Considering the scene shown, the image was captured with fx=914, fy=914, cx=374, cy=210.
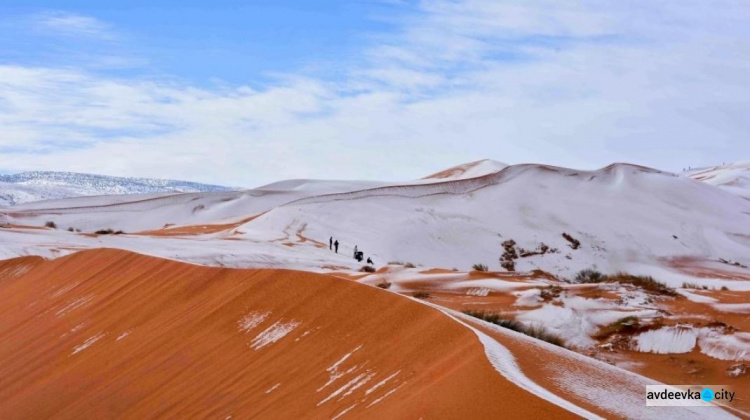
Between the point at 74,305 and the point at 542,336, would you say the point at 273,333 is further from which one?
the point at 74,305

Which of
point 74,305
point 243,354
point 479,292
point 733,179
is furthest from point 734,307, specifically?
point 733,179

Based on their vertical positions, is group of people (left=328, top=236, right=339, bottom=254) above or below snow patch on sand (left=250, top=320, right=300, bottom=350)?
below

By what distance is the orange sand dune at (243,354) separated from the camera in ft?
19.4

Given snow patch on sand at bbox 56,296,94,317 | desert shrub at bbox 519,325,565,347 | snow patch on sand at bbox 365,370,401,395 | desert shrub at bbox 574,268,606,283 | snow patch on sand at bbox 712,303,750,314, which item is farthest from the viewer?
desert shrub at bbox 574,268,606,283

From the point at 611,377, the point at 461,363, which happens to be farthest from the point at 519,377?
the point at 611,377

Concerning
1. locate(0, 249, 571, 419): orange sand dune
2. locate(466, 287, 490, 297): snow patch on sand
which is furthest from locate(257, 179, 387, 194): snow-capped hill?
locate(0, 249, 571, 419): orange sand dune

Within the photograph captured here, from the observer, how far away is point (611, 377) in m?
6.74

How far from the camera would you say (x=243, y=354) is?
328 inches

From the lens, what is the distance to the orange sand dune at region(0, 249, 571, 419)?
5922 mm

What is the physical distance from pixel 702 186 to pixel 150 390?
154 ft

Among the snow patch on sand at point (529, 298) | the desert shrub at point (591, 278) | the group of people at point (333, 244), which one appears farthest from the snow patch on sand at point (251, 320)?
the group of people at point (333, 244)

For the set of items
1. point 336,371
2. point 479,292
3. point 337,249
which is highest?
point 336,371

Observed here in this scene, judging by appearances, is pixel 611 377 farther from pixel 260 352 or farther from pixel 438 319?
pixel 260 352

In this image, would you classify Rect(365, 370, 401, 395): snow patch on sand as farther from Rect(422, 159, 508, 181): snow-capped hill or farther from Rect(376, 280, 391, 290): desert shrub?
Rect(422, 159, 508, 181): snow-capped hill
